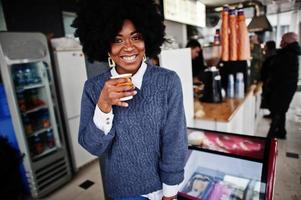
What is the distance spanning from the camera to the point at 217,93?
7.95ft

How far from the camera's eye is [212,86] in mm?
2355

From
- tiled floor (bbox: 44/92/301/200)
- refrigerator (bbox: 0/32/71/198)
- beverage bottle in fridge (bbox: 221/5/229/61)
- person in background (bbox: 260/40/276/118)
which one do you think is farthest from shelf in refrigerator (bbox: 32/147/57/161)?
person in background (bbox: 260/40/276/118)

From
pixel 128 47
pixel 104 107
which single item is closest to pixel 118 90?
pixel 104 107

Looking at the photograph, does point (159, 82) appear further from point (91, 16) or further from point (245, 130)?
point (245, 130)

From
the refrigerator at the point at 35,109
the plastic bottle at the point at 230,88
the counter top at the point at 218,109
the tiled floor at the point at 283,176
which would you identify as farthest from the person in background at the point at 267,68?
the refrigerator at the point at 35,109

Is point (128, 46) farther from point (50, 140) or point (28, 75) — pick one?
point (50, 140)

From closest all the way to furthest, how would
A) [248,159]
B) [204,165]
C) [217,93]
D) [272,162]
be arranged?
[272,162]
[248,159]
[204,165]
[217,93]

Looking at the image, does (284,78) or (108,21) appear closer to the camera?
(108,21)

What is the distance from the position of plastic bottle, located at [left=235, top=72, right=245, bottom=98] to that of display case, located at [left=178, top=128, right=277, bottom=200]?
1.24m

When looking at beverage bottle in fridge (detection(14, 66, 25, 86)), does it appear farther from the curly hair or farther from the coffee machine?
the coffee machine

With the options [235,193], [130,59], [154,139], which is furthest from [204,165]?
[130,59]

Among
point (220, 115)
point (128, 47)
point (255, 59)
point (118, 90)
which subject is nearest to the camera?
point (118, 90)

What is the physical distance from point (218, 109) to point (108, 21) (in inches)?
65.3

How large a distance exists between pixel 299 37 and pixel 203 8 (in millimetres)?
1307
